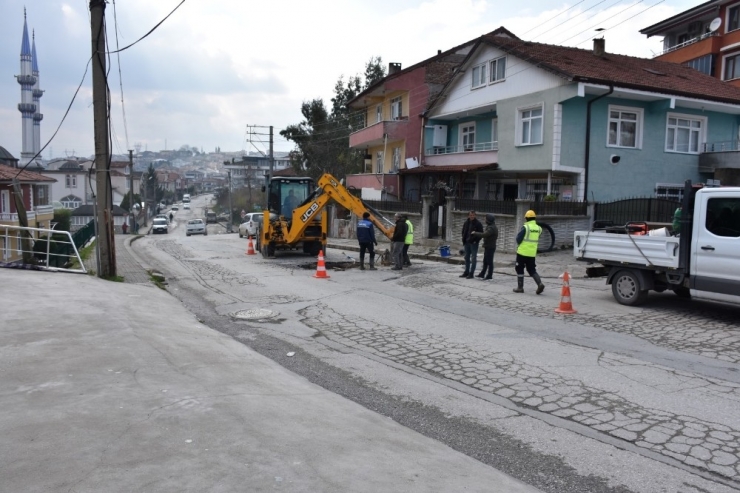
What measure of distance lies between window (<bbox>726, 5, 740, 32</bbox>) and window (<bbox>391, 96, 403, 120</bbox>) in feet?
71.3

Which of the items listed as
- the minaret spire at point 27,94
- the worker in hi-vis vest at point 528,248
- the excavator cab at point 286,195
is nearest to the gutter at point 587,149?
the worker in hi-vis vest at point 528,248

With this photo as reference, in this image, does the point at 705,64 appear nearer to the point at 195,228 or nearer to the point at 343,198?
the point at 343,198

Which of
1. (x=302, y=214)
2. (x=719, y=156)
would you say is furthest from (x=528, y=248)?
(x=719, y=156)

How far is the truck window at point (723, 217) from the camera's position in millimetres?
9562

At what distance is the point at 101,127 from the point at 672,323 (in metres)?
12.6

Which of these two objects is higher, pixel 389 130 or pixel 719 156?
pixel 389 130

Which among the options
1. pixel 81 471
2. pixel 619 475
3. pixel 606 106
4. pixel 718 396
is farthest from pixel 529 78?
pixel 81 471

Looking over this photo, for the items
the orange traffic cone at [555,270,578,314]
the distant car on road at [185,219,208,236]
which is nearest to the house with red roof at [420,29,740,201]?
the orange traffic cone at [555,270,578,314]

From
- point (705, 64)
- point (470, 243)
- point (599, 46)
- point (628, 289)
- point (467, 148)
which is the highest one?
point (705, 64)

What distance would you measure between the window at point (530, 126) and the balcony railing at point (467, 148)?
6.99 feet

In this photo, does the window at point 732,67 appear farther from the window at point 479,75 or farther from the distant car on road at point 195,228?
the distant car on road at point 195,228

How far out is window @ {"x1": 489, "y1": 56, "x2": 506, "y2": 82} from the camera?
2547 centimetres

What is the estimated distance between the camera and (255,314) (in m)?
10.9

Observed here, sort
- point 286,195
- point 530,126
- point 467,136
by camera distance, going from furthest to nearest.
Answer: point 467,136 < point 530,126 < point 286,195
